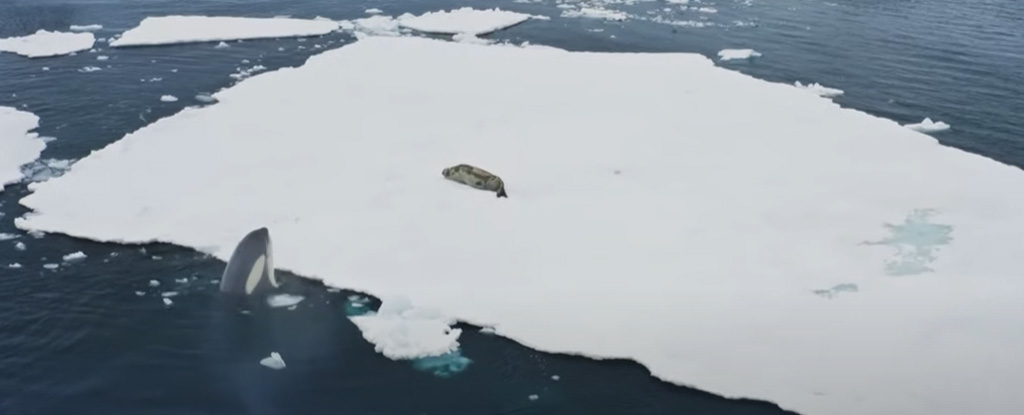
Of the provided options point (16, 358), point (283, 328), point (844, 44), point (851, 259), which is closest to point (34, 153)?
point (16, 358)

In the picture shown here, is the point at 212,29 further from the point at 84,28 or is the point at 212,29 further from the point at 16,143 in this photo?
the point at 16,143

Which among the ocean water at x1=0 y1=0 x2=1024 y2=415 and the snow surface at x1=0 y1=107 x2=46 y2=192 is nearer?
the ocean water at x1=0 y1=0 x2=1024 y2=415

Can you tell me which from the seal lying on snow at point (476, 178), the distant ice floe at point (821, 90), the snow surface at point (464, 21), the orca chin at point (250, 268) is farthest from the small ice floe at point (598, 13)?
the orca chin at point (250, 268)

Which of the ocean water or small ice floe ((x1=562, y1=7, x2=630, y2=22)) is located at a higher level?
small ice floe ((x1=562, y1=7, x2=630, y2=22))

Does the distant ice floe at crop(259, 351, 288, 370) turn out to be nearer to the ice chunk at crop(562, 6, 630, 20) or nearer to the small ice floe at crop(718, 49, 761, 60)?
the small ice floe at crop(718, 49, 761, 60)

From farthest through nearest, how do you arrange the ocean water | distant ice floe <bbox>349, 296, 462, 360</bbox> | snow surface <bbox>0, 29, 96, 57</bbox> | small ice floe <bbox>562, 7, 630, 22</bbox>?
small ice floe <bbox>562, 7, 630, 22</bbox>
snow surface <bbox>0, 29, 96, 57</bbox>
distant ice floe <bbox>349, 296, 462, 360</bbox>
the ocean water

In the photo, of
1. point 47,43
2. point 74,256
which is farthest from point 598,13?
point 74,256

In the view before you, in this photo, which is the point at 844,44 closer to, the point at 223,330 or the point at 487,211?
the point at 487,211

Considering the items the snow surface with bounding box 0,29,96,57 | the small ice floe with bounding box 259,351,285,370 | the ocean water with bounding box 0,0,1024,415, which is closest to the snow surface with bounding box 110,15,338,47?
the snow surface with bounding box 0,29,96,57
